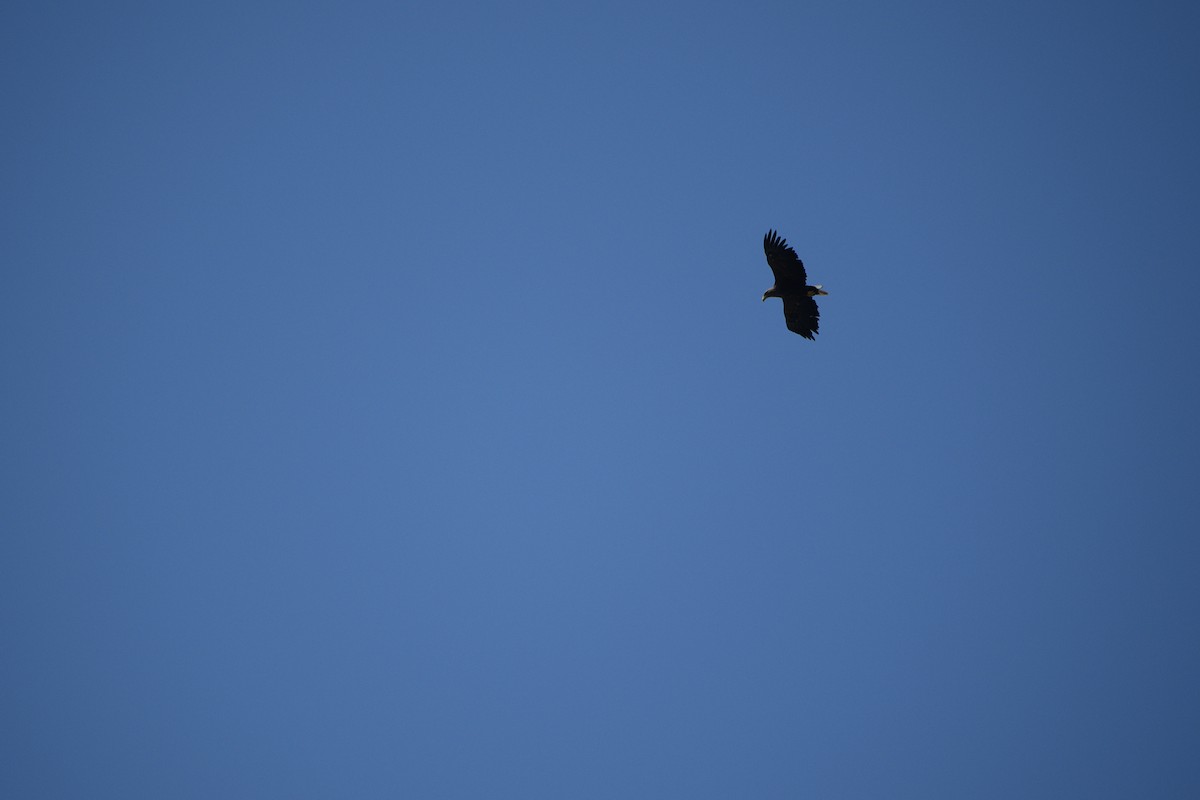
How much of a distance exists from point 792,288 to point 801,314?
1.02 metres

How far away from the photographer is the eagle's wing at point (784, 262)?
90.6 feet

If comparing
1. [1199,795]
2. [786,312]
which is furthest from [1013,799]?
[786,312]

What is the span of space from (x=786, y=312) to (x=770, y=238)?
2.59 metres

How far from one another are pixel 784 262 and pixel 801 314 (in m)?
2.02

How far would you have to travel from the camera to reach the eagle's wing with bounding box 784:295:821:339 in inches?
1129

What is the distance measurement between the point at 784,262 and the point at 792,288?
39.1 inches

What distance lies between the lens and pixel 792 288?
2834cm

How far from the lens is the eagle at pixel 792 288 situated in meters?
27.7

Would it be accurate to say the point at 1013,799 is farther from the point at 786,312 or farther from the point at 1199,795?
the point at 786,312

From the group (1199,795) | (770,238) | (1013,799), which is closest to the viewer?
(770,238)

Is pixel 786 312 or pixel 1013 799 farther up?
pixel 1013 799

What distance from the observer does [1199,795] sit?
123m

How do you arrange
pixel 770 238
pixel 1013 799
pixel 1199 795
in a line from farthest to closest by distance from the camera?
pixel 1013 799
pixel 1199 795
pixel 770 238

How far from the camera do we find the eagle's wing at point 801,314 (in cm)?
2867
